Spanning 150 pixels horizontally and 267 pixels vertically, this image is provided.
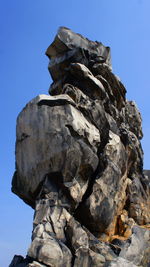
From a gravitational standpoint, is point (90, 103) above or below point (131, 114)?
below

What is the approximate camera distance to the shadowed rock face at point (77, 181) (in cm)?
1536

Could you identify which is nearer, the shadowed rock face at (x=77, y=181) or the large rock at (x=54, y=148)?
the shadowed rock face at (x=77, y=181)

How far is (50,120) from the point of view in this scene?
711 inches

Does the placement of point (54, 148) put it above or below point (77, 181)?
above

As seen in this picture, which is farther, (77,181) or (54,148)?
(77,181)

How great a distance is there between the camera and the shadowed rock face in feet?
50.4

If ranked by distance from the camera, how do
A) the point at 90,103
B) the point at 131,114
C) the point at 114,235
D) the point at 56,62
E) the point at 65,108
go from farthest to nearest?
the point at 131,114
the point at 56,62
the point at 90,103
the point at 114,235
the point at 65,108

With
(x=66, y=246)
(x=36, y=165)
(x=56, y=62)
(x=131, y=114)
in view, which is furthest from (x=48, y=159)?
(x=131, y=114)

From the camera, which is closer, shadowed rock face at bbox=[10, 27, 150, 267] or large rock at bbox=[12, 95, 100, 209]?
shadowed rock face at bbox=[10, 27, 150, 267]

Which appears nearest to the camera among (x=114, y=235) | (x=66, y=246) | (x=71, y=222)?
(x=66, y=246)

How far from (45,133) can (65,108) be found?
6.38 feet

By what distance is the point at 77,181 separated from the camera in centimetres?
1777

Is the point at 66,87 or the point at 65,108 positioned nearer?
the point at 65,108

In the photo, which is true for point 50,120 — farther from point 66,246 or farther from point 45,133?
point 66,246
